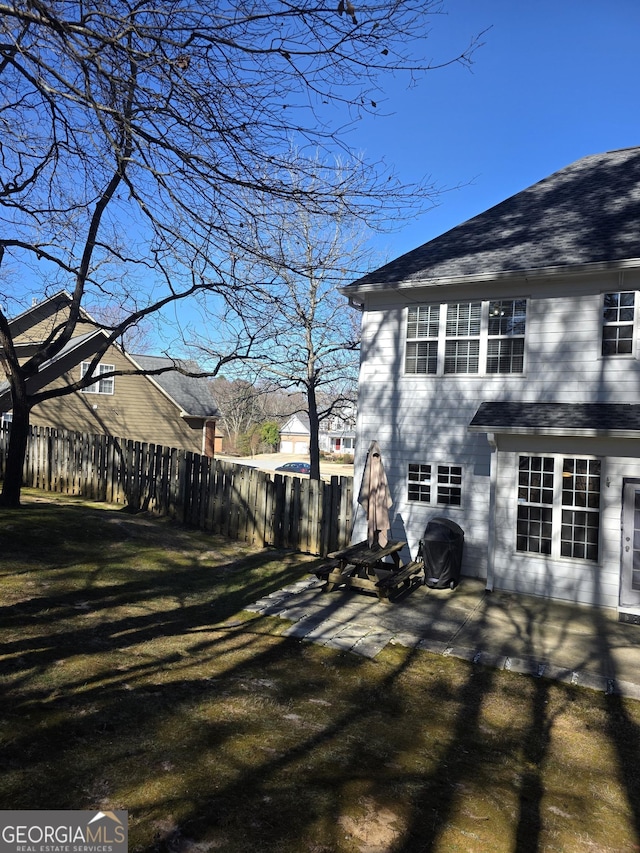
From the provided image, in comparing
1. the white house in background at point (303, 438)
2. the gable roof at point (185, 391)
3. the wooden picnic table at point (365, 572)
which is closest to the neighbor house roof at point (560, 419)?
the wooden picnic table at point (365, 572)

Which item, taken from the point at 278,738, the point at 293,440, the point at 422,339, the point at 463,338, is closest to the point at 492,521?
the point at 463,338

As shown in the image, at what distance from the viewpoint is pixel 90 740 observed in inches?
178

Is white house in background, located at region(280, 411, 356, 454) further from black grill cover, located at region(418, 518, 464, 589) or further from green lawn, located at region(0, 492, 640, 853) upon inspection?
green lawn, located at region(0, 492, 640, 853)

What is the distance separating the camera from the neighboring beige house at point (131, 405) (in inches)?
1011

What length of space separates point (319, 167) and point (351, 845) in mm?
5402

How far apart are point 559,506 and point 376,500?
3.29 m

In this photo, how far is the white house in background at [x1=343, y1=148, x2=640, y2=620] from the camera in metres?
10.1

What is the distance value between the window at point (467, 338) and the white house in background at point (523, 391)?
26 mm

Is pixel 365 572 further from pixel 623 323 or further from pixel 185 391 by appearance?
pixel 185 391

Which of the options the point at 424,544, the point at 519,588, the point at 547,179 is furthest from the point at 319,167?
the point at 547,179

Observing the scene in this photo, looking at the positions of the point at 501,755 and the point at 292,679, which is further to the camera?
the point at 292,679

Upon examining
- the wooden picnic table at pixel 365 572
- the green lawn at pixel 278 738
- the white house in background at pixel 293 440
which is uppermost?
the white house in background at pixel 293 440

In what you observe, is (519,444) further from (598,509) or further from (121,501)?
(121,501)

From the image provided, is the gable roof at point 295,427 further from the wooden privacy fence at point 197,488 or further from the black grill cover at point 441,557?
the black grill cover at point 441,557
